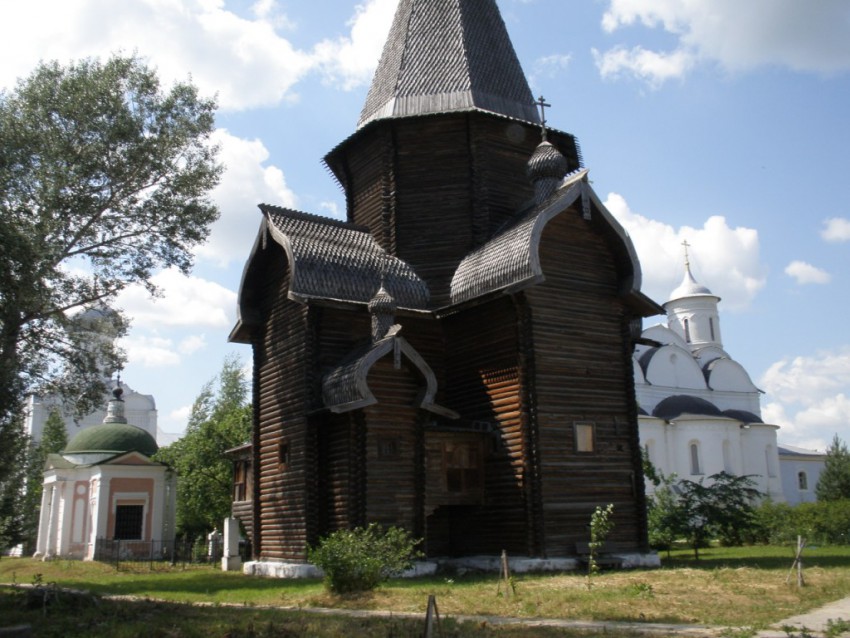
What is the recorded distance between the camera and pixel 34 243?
1822cm

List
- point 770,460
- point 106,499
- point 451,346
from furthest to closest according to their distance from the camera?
point 770,460
point 106,499
point 451,346

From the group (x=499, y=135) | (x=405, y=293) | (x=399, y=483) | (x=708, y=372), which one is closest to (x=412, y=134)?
(x=499, y=135)

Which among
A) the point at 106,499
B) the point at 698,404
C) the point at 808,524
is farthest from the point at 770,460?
the point at 106,499

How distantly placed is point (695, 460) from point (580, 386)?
2364 centimetres

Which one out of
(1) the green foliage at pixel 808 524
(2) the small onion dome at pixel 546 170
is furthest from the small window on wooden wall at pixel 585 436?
(1) the green foliage at pixel 808 524

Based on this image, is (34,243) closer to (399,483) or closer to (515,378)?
(399,483)

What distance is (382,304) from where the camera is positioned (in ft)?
54.0

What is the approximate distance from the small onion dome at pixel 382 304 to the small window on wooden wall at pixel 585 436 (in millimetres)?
4406

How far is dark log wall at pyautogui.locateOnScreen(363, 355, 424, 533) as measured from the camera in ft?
51.6

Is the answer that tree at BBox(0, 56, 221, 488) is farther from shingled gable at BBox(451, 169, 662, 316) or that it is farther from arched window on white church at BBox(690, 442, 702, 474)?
arched window on white church at BBox(690, 442, 702, 474)

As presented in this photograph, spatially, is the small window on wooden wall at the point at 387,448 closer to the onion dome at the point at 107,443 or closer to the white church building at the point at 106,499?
the white church building at the point at 106,499

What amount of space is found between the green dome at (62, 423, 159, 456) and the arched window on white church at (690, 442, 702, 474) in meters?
23.8

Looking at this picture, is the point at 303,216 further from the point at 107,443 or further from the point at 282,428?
the point at 107,443

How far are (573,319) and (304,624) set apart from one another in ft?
31.8
